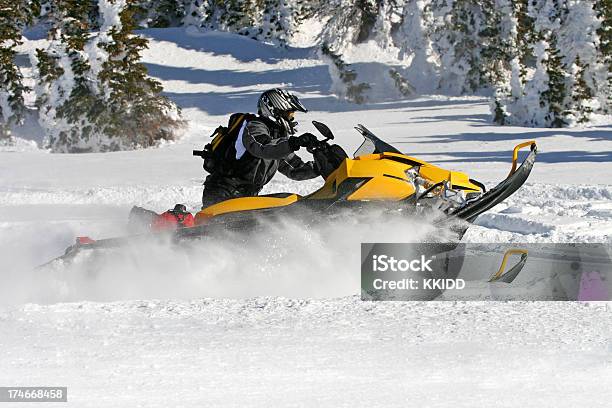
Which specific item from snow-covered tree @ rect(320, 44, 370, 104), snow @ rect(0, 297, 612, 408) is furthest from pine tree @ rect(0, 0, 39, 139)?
snow @ rect(0, 297, 612, 408)

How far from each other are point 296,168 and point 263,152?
969mm

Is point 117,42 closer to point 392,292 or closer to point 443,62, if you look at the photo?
point 443,62

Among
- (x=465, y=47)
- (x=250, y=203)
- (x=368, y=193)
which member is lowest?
(x=250, y=203)

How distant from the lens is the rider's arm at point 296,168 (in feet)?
29.2

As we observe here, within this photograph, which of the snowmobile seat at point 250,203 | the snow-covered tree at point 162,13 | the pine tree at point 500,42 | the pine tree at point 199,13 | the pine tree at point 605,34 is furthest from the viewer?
the snow-covered tree at point 162,13

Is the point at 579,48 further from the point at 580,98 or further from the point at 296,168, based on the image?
the point at 296,168

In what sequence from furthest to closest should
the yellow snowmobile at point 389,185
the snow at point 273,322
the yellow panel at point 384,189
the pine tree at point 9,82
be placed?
1. the pine tree at point 9,82
2. the yellow panel at point 384,189
3. the yellow snowmobile at point 389,185
4. the snow at point 273,322

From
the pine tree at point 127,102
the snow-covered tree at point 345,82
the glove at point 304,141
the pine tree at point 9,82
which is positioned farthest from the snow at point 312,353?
the snow-covered tree at point 345,82

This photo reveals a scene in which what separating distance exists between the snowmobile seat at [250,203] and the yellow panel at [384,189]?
72 centimetres

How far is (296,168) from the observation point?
352 inches

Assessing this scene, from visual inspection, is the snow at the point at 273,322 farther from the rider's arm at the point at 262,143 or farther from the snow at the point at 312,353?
the rider's arm at the point at 262,143

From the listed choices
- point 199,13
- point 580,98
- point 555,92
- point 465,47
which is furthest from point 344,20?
point 199,13

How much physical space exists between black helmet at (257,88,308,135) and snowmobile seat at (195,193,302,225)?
58 cm

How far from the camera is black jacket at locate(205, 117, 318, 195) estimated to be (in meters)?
7.98
